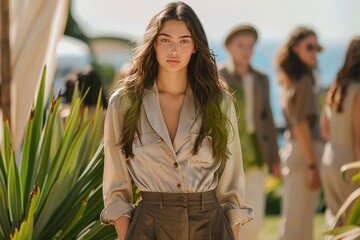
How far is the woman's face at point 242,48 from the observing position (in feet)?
26.5

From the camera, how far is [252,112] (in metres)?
8.12

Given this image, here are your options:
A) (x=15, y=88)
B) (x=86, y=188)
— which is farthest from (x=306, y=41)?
(x=86, y=188)

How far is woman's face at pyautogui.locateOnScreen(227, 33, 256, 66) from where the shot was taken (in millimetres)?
8070

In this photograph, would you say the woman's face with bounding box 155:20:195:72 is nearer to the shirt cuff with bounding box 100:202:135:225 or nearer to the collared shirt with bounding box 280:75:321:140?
the shirt cuff with bounding box 100:202:135:225

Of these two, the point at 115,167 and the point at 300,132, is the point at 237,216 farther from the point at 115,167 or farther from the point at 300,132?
the point at 300,132

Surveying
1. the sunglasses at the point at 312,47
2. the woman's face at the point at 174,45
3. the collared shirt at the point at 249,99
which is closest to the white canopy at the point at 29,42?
the collared shirt at the point at 249,99

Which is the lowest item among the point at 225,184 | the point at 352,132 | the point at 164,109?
the point at 352,132

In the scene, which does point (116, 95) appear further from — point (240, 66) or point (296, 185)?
point (296, 185)

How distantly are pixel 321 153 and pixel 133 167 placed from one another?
4.70 metres

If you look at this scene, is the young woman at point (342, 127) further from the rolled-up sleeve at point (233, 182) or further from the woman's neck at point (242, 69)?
the rolled-up sleeve at point (233, 182)

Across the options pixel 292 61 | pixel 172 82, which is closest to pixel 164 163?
pixel 172 82

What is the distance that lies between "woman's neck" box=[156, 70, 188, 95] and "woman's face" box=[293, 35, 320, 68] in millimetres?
4478

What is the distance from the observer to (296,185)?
8688 millimetres

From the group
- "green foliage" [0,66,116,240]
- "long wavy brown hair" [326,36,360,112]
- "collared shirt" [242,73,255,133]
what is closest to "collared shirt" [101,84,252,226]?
"green foliage" [0,66,116,240]
